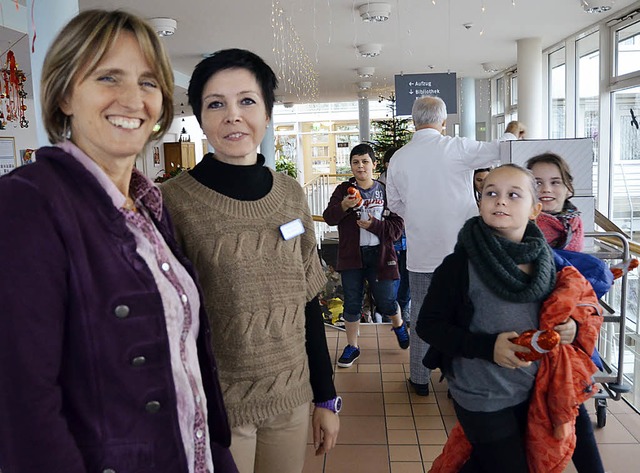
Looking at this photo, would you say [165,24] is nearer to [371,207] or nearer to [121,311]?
[371,207]

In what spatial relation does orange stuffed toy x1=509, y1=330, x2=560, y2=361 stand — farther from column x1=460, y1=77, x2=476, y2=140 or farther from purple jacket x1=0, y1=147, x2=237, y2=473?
column x1=460, y1=77, x2=476, y2=140

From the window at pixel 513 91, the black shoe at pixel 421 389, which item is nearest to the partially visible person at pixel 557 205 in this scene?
the black shoe at pixel 421 389

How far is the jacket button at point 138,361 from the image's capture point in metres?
0.90

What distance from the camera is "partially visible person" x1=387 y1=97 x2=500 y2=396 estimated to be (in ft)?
10.3

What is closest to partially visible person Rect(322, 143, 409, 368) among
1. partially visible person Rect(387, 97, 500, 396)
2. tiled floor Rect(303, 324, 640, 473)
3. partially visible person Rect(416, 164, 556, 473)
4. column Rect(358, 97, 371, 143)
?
tiled floor Rect(303, 324, 640, 473)

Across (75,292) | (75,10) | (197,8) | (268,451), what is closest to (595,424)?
(268,451)

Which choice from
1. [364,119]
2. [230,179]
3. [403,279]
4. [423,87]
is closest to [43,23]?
[230,179]

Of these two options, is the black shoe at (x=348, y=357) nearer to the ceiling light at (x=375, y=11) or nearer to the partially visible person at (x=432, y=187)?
the partially visible person at (x=432, y=187)

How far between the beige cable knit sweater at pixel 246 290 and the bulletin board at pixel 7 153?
37.3 feet

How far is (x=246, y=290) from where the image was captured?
4.46ft

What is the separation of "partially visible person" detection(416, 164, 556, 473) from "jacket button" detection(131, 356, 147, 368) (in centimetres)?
106

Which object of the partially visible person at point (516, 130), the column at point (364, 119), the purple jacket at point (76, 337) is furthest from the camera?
the column at point (364, 119)

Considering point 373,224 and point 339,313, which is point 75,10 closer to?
point 373,224

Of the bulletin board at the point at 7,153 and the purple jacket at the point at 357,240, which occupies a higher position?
the bulletin board at the point at 7,153
